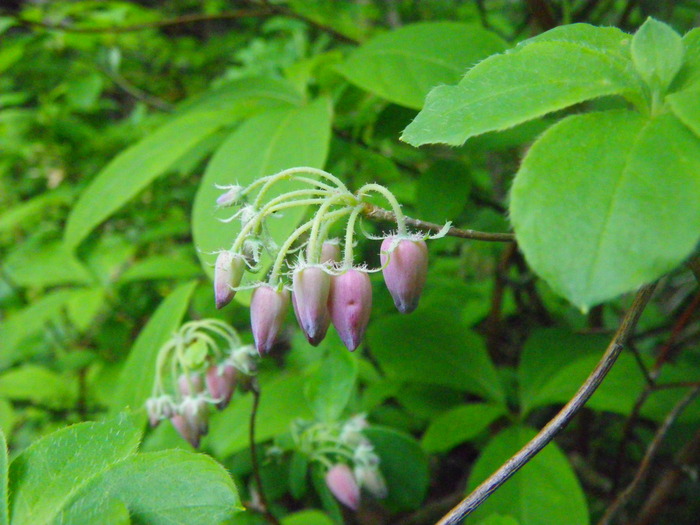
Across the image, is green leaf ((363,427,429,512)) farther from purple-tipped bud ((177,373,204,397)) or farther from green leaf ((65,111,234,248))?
green leaf ((65,111,234,248))

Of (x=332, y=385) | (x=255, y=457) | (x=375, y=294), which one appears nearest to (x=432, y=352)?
(x=375, y=294)

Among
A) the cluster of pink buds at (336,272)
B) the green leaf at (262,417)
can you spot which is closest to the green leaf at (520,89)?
the cluster of pink buds at (336,272)

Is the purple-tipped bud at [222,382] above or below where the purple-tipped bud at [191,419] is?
above

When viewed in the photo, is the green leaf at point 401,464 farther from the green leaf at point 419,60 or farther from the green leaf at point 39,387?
the green leaf at point 39,387

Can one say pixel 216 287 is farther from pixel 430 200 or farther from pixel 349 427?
pixel 430 200

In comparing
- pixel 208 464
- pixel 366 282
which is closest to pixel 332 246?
pixel 366 282
